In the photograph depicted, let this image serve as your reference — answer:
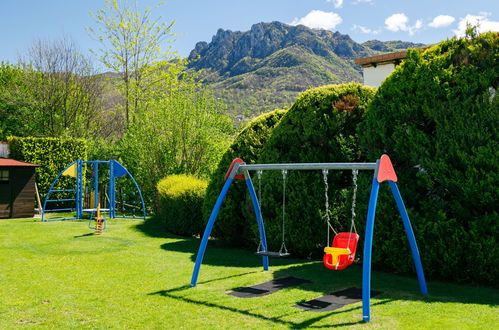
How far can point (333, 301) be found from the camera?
252 inches

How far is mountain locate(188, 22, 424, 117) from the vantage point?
310ft

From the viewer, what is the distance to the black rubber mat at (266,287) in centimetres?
684

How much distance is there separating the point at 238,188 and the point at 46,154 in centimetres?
1148

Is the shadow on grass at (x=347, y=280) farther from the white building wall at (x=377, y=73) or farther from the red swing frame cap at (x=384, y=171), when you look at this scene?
the white building wall at (x=377, y=73)

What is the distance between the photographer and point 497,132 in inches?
271

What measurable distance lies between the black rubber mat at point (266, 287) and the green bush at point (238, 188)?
3160mm

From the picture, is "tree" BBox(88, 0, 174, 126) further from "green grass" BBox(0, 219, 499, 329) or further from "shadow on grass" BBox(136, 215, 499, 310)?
"shadow on grass" BBox(136, 215, 499, 310)

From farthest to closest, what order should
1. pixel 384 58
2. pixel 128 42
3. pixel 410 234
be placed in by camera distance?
pixel 128 42, pixel 384 58, pixel 410 234

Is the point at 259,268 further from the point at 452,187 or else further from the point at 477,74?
the point at 477,74

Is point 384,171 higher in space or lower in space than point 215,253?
higher

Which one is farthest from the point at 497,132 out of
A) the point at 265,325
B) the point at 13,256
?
the point at 13,256

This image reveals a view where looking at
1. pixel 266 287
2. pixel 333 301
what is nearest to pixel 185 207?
pixel 266 287

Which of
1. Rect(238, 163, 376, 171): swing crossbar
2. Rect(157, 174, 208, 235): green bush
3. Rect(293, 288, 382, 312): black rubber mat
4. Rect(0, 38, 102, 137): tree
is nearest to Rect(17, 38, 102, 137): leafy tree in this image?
Rect(0, 38, 102, 137): tree

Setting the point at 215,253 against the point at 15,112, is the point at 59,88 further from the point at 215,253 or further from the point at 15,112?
the point at 215,253
